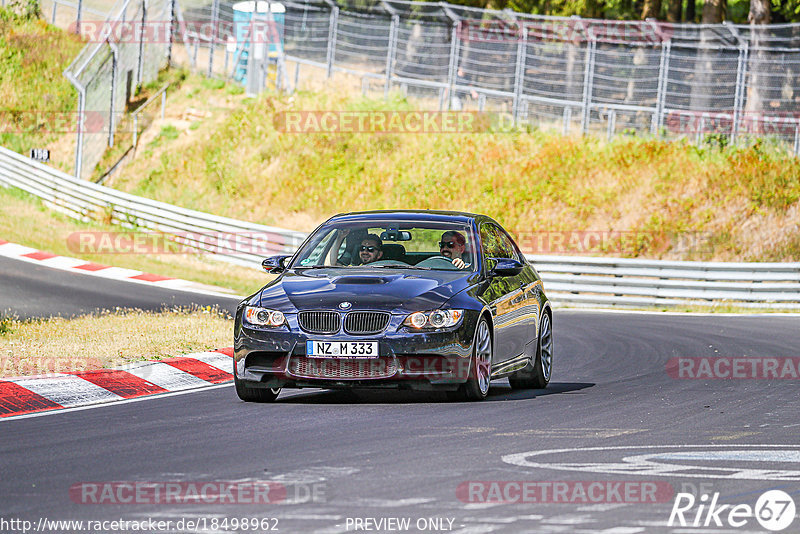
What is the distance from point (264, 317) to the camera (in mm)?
10102

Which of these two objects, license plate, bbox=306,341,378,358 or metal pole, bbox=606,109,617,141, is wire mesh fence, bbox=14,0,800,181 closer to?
metal pole, bbox=606,109,617,141

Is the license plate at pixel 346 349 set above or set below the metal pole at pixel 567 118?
below

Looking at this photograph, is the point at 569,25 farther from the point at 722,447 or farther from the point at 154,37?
the point at 722,447

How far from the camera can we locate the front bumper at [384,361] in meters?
9.80

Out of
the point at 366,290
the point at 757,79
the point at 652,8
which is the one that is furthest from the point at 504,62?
the point at 366,290

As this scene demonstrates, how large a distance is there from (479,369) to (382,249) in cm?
150

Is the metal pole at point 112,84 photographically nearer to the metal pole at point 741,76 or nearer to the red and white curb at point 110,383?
the metal pole at point 741,76

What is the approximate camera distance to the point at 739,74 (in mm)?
29766

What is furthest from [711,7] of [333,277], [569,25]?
[333,277]

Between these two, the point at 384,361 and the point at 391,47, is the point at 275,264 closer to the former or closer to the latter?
the point at 384,361

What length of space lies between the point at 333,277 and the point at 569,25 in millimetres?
23198

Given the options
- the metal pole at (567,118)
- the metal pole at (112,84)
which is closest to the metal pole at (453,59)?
the metal pole at (567,118)

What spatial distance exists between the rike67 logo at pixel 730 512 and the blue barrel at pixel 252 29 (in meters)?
32.7

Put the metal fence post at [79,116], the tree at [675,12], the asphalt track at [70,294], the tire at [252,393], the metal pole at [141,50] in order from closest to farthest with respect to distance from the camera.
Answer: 1. the tire at [252,393]
2. the asphalt track at [70,294]
3. the metal fence post at [79,116]
4. the metal pole at [141,50]
5. the tree at [675,12]
